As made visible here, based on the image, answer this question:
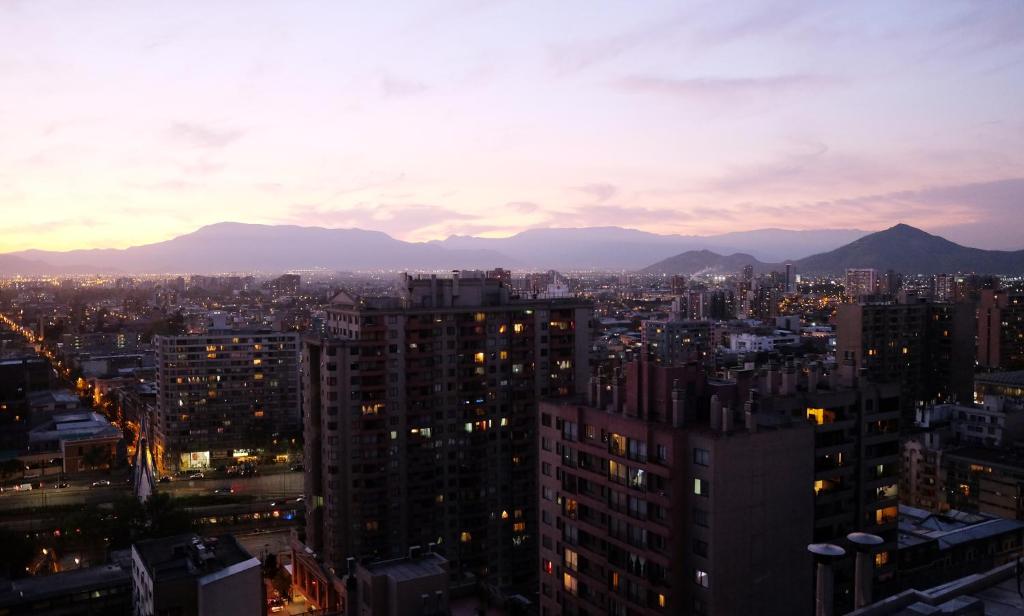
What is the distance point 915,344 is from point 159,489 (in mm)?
37513

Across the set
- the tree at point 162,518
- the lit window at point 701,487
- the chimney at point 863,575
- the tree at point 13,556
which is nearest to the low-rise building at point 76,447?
the tree at point 162,518

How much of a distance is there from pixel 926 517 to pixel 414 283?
15.2 meters

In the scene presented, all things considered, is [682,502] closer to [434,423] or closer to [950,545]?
[950,545]

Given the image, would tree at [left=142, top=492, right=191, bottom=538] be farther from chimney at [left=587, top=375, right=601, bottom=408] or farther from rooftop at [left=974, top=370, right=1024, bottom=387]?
rooftop at [left=974, top=370, right=1024, bottom=387]

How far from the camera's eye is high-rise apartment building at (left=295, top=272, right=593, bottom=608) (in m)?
21.3

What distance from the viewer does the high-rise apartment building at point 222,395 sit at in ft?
133

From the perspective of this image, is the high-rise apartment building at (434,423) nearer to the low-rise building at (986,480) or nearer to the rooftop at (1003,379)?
the low-rise building at (986,480)

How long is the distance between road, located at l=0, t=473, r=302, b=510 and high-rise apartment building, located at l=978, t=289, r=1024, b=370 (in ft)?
135

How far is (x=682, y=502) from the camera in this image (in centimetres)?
1177

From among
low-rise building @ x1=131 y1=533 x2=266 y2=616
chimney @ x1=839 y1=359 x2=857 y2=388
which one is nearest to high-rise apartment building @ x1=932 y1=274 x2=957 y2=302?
chimney @ x1=839 y1=359 x2=857 y2=388

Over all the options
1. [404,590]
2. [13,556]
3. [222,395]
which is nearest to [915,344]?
[404,590]

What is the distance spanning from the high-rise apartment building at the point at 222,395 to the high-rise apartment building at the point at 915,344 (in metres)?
29.8

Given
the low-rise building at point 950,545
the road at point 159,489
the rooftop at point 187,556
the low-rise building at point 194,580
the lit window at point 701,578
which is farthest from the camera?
the road at point 159,489

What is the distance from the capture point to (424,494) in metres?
22.1
